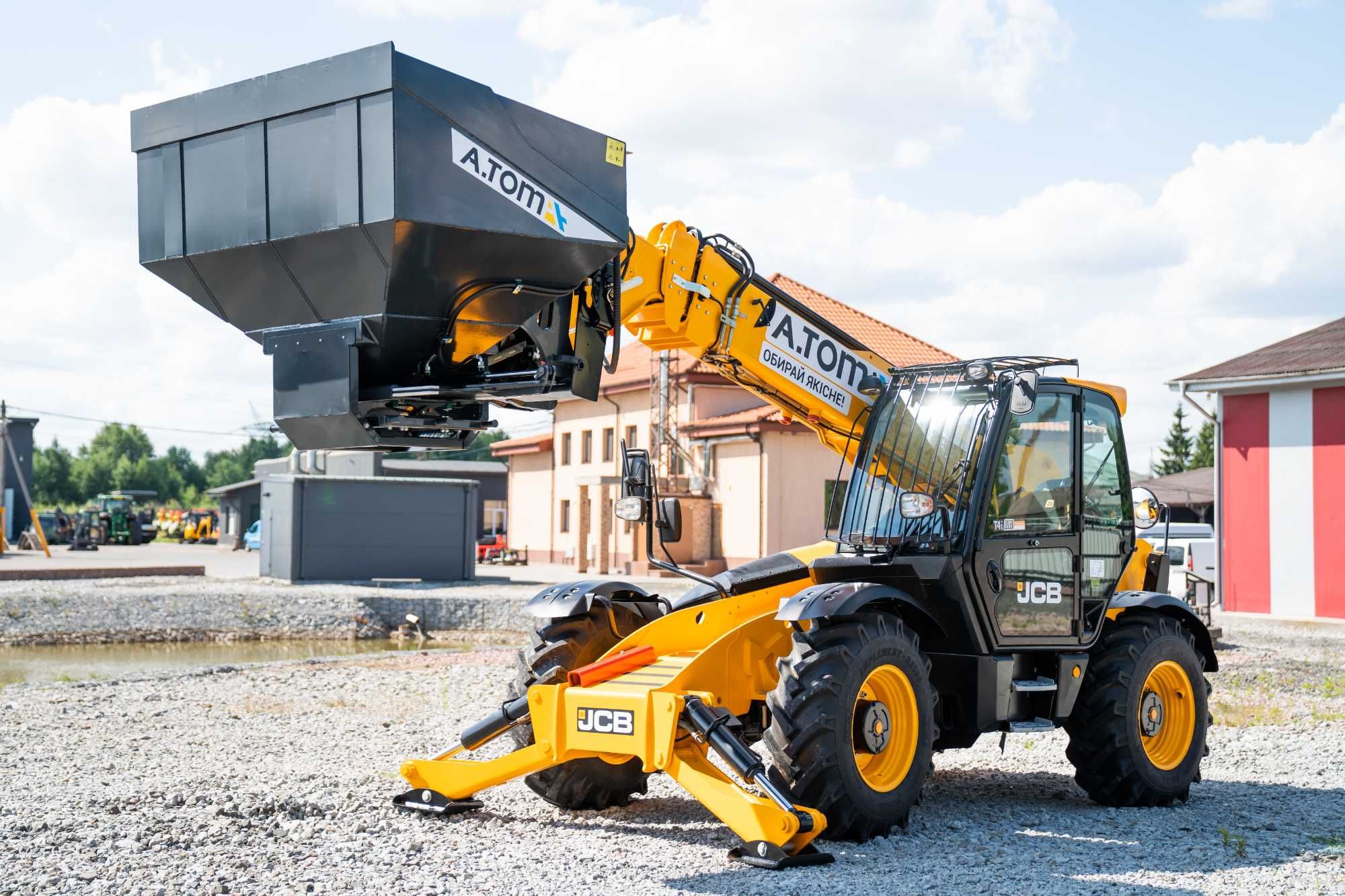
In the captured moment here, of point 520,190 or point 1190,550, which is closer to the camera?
point 520,190

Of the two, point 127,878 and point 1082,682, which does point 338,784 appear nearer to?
point 127,878

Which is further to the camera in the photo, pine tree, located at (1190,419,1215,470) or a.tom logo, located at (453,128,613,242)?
pine tree, located at (1190,419,1215,470)

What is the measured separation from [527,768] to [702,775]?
98 centimetres

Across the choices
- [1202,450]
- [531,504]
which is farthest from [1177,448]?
[531,504]

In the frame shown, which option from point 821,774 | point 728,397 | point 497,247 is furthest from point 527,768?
point 728,397

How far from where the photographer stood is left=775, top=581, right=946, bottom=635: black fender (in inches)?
245

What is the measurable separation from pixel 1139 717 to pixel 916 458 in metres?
1.99

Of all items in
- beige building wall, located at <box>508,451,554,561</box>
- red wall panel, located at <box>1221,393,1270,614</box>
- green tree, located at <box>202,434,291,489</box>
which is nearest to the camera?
red wall panel, located at <box>1221,393,1270,614</box>

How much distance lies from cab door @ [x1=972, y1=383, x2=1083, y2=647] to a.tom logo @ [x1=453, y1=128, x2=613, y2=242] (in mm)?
2532

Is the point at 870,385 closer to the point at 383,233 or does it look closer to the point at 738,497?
the point at 383,233

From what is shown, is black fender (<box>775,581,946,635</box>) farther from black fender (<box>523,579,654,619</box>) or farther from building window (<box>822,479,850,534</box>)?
black fender (<box>523,579,654,619</box>)

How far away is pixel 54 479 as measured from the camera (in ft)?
353

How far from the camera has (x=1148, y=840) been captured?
6.54 metres

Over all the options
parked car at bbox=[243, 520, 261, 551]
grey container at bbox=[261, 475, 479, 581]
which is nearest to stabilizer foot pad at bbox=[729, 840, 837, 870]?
grey container at bbox=[261, 475, 479, 581]
